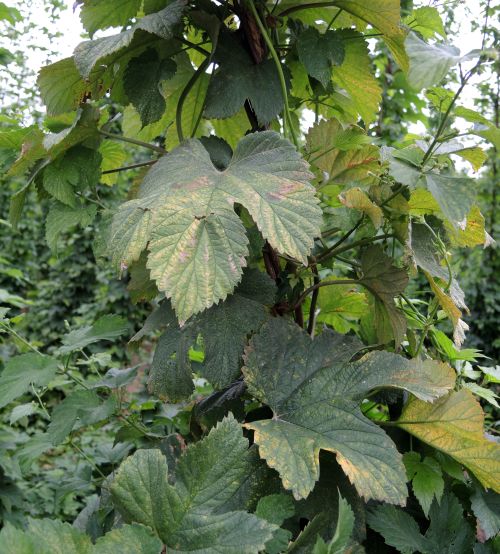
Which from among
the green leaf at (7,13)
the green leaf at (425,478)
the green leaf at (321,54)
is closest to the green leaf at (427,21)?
the green leaf at (321,54)

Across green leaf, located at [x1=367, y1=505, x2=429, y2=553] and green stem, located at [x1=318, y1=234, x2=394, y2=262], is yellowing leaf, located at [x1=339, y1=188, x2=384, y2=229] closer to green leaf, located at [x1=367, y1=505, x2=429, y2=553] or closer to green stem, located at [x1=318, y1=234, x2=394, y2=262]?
green stem, located at [x1=318, y1=234, x2=394, y2=262]

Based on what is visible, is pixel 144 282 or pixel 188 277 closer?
pixel 188 277

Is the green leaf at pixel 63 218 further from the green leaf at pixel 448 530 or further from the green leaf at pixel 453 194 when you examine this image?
the green leaf at pixel 448 530

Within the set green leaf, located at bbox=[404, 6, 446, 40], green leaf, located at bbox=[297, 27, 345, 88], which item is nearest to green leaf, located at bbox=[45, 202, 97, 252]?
green leaf, located at bbox=[297, 27, 345, 88]

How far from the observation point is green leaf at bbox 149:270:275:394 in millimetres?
922

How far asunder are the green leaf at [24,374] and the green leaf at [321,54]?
2.60 feet

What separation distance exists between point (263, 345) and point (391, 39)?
21.7 inches

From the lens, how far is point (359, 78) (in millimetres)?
1186

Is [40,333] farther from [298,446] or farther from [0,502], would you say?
[298,446]

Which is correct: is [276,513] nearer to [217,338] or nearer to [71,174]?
[217,338]

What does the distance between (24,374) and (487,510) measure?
36.2 inches

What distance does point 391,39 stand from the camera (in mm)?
1046

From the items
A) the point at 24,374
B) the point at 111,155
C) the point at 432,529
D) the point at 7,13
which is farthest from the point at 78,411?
the point at 7,13

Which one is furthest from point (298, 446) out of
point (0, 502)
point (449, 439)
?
point (0, 502)
